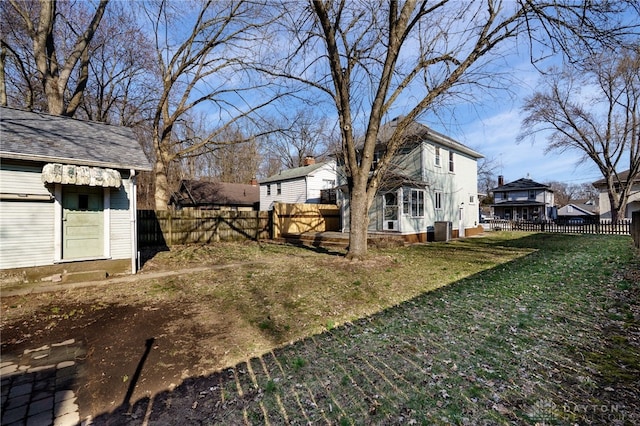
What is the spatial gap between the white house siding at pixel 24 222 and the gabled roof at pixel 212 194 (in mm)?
21448

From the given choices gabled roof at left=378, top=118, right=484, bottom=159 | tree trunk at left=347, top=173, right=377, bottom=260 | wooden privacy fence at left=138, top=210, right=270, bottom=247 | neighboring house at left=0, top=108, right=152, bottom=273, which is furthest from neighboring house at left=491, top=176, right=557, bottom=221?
neighboring house at left=0, top=108, right=152, bottom=273

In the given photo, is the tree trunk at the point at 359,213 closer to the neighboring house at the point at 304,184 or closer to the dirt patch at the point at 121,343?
the dirt patch at the point at 121,343

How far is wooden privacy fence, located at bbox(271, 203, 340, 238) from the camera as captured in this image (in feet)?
58.8

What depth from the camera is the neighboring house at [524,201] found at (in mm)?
40188

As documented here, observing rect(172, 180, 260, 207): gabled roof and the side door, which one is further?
rect(172, 180, 260, 207): gabled roof

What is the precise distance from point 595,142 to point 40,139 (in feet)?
122

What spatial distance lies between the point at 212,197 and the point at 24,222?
22.3 m

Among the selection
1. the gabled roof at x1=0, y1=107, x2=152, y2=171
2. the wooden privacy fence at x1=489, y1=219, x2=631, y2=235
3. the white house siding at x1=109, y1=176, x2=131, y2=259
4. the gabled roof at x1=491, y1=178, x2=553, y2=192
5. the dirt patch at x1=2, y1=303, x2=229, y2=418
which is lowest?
the dirt patch at x1=2, y1=303, x2=229, y2=418

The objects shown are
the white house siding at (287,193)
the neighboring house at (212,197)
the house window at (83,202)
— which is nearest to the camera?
the house window at (83,202)

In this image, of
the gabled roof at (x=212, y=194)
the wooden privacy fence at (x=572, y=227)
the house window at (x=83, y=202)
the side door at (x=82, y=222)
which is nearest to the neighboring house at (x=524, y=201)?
the wooden privacy fence at (x=572, y=227)

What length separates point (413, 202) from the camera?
16.4 metres

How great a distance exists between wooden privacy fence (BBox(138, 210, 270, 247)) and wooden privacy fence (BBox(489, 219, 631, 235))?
21703mm

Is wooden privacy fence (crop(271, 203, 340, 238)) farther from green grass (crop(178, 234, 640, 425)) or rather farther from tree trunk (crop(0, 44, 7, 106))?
tree trunk (crop(0, 44, 7, 106))

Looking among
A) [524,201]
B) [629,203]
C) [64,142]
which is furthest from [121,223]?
[524,201]
